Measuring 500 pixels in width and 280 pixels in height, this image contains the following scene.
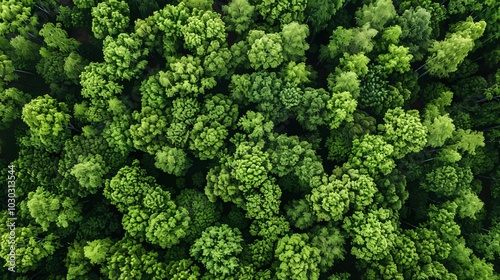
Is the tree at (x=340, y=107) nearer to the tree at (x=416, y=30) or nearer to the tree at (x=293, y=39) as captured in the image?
the tree at (x=293, y=39)

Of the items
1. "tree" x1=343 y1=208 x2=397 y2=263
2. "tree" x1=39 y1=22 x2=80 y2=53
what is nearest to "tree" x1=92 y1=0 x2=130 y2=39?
"tree" x1=39 y1=22 x2=80 y2=53

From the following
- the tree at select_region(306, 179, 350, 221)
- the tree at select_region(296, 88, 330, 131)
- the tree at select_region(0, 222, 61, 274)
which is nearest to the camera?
the tree at select_region(306, 179, 350, 221)

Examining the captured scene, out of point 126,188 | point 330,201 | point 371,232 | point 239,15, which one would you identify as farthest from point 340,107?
point 126,188

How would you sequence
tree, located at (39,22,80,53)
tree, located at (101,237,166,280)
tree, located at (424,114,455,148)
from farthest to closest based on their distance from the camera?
tree, located at (39,22,80,53) < tree, located at (424,114,455,148) < tree, located at (101,237,166,280)

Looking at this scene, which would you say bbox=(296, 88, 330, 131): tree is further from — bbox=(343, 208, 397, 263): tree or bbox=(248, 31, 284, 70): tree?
bbox=(343, 208, 397, 263): tree

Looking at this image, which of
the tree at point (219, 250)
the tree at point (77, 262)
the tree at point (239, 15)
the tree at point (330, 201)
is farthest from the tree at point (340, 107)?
the tree at point (77, 262)

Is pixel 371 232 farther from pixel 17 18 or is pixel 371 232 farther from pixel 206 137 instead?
pixel 17 18
